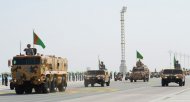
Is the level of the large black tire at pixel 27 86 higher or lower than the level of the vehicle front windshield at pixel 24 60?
lower

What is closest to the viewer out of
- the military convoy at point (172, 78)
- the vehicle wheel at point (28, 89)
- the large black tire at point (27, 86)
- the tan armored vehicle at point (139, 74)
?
the large black tire at point (27, 86)

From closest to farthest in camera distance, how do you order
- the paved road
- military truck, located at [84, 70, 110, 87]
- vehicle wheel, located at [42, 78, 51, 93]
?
the paved road
vehicle wheel, located at [42, 78, 51, 93]
military truck, located at [84, 70, 110, 87]

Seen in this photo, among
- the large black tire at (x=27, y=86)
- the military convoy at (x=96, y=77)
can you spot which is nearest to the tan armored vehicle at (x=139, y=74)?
the military convoy at (x=96, y=77)

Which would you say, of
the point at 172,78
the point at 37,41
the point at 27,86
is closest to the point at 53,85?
the point at 27,86

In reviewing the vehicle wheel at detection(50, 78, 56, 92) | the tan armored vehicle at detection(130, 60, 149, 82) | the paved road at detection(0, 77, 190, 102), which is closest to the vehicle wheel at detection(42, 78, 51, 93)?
the paved road at detection(0, 77, 190, 102)

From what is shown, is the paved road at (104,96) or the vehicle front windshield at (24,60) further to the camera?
the vehicle front windshield at (24,60)

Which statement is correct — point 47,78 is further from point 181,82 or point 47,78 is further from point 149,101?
point 181,82

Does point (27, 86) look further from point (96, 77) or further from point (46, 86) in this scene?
point (96, 77)

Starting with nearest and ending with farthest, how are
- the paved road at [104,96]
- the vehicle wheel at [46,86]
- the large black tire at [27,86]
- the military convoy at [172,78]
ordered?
the paved road at [104,96] → the vehicle wheel at [46,86] → the large black tire at [27,86] → the military convoy at [172,78]

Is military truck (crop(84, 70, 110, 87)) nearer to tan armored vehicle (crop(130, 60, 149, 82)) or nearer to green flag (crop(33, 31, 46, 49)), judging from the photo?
green flag (crop(33, 31, 46, 49))

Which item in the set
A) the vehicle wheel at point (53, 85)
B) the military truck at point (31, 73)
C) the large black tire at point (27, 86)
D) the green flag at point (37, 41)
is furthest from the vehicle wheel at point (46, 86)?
the green flag at point (37, 41)

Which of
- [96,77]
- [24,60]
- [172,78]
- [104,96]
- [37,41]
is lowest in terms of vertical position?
[104,96]

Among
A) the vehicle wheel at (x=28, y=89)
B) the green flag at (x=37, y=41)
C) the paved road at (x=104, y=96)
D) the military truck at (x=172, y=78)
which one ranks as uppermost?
the green flag at (x=37, y=41)

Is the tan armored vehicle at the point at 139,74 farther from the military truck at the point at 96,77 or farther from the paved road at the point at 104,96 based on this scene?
the paved road at the point at 104,96
